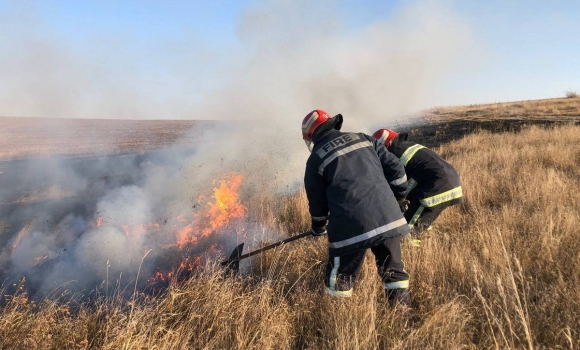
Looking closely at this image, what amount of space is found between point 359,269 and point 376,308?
0.35 metres

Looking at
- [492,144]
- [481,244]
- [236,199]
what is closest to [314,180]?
[481,244]

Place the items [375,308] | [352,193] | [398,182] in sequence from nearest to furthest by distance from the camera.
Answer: [375,308]
[352,193]
[398,182]

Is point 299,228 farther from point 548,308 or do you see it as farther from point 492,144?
point 492,144

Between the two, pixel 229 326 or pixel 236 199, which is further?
pixel 236 199

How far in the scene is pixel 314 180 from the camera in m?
2.87

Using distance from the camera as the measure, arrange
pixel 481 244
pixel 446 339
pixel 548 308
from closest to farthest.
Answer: pixel 446 339 < pixel 548 308 < pixel 481 244

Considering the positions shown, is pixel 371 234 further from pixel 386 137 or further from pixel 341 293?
pixel 386 137

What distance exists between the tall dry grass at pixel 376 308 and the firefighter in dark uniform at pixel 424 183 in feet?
1.24

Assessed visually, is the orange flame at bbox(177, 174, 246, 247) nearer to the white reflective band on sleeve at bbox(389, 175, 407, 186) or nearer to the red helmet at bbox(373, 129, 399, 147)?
the red helmet at bbox(373, 129, 399, 147)

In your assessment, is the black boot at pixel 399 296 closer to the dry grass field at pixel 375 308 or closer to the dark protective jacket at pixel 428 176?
the dry grass field at pixel 375 308

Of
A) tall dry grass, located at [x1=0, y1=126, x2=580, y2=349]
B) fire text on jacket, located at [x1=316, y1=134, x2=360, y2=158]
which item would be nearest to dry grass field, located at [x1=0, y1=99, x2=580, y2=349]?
tall dry grass, located at [x1=0, y1=126, x2=580, y2=349]

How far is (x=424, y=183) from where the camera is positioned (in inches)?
168

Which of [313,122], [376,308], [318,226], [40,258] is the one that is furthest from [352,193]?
[40,258]

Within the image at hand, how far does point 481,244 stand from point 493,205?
211 centimetres
